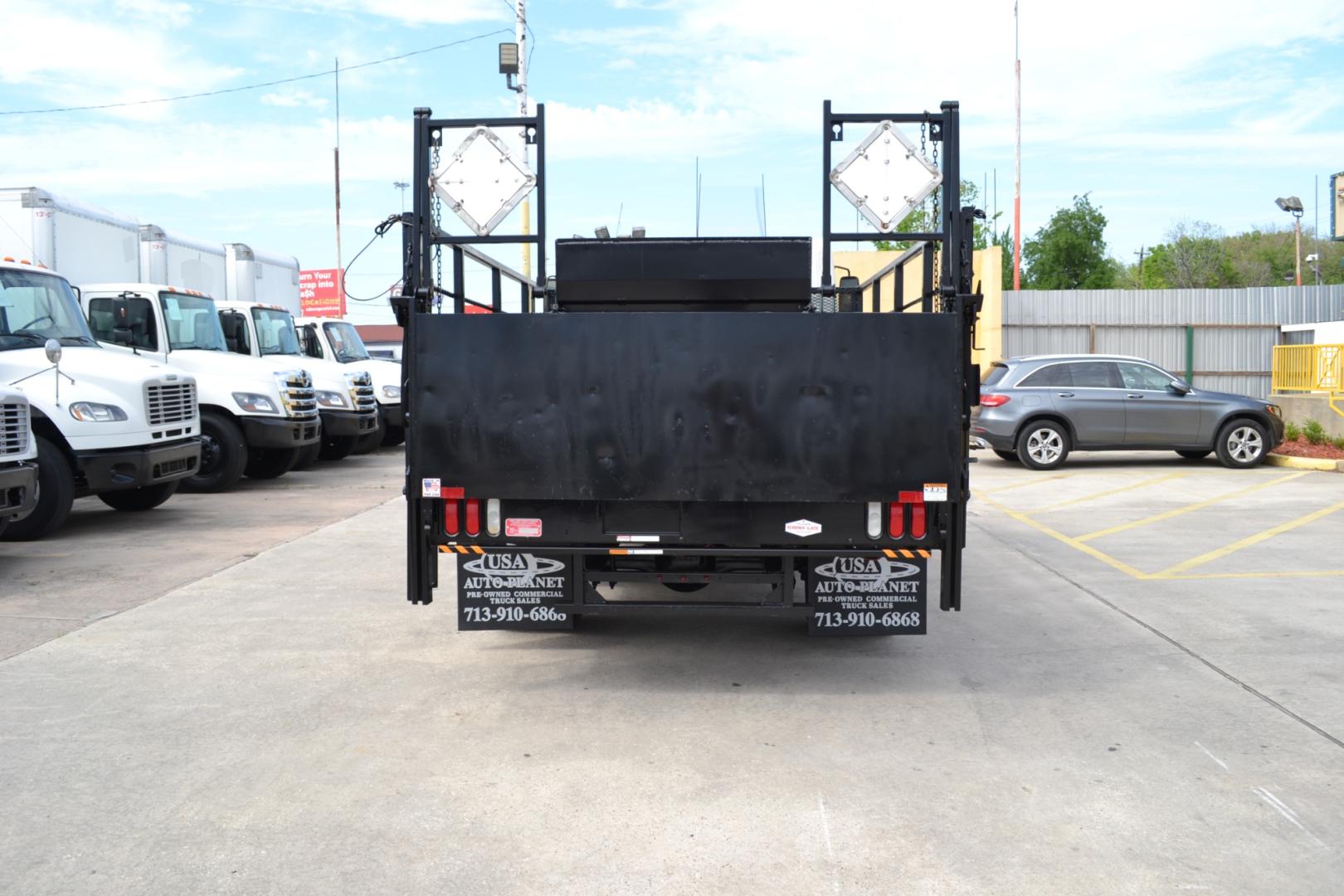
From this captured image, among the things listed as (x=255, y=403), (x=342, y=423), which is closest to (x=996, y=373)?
(x=342, y=423)

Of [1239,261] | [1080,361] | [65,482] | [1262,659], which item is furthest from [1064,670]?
[1239,261]

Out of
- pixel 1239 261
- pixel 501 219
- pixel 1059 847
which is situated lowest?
pixel 1059 847

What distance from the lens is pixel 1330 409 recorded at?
19219mm

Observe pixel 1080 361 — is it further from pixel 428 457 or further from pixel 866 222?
pixel 428 457

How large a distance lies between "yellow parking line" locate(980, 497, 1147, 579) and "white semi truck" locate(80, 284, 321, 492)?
9160 mm

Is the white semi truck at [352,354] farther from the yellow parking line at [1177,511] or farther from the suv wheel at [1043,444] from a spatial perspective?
the yellow parking line at [1177,511]

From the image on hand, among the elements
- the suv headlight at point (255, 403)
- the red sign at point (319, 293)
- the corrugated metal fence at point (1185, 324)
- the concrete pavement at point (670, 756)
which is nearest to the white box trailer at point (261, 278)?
the suv headlight at point (255, 403)

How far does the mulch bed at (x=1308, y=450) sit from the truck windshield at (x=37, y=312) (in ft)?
54.3

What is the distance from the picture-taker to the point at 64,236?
14039 millimetres

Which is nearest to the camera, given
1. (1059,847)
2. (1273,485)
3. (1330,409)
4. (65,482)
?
(1059,847)

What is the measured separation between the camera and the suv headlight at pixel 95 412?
37.6ft

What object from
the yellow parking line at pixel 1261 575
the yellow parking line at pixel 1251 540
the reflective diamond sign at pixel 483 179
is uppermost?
the reflective diamond sign at pixel 483 179

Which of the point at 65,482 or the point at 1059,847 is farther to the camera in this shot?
the point at 65,482

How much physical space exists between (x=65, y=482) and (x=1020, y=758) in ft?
31.1
